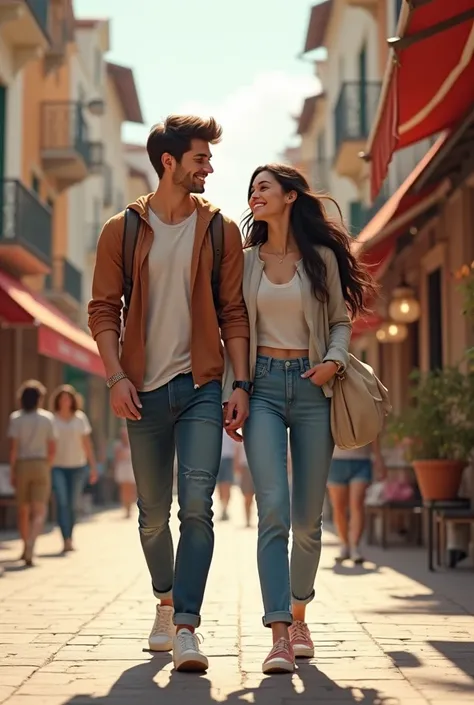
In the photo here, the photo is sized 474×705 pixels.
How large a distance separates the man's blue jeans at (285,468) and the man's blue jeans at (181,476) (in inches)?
7.3

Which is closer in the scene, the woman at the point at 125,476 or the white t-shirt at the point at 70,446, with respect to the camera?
the white t-shirt at the point at 70,446

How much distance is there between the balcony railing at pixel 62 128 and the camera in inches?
1128

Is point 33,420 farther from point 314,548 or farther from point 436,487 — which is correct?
point 314,548

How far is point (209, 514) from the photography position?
18.5 feet

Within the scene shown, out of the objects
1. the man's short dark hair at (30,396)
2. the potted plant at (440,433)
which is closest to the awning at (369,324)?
the potted plant at (440,433)

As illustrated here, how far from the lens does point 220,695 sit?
4.94 metres

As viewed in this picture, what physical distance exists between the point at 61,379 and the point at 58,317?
91.2 inches

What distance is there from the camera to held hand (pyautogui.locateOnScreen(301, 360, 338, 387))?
18.9ft

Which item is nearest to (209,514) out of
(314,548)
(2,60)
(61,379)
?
(314,548)

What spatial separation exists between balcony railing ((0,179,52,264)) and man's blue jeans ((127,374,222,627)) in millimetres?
16607

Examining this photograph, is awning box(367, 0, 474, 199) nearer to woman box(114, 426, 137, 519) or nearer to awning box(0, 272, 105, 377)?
awning box(0, 272, 105, 377)

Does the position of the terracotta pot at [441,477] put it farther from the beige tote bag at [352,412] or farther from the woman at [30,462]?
the beige tote bag at [352,412]

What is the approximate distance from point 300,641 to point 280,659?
0.54m

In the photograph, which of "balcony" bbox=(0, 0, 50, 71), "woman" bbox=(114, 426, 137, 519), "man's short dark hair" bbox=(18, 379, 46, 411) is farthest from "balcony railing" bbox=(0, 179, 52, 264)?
"man's short dark hair" bbox=(18, 379, 46, 411)
